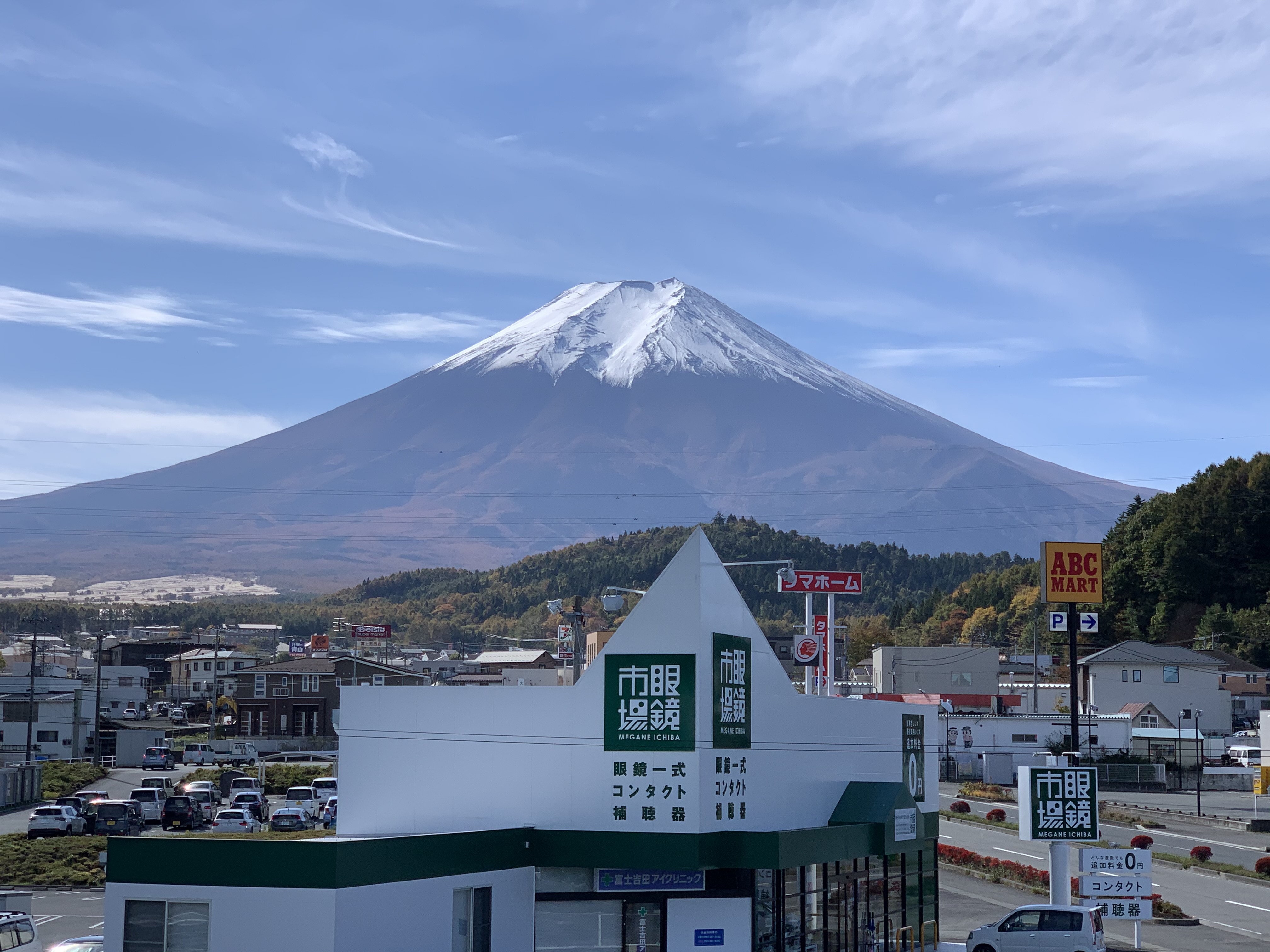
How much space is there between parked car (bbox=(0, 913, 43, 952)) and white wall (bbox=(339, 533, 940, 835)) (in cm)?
590

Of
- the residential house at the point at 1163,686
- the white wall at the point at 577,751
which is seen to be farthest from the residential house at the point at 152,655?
the white wall at the point at 577,751

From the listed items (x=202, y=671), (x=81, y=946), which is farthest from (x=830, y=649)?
(x=202, y=671)

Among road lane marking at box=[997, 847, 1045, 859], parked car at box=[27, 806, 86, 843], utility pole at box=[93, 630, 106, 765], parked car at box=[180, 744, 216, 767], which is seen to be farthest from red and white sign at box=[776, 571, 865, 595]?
utility pole at box=[93, 630, 106, 765]

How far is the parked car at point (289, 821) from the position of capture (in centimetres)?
5228

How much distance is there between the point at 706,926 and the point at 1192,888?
26421 mm

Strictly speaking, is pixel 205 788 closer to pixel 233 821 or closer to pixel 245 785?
pixel 245 785

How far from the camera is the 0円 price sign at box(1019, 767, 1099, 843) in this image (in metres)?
32.6

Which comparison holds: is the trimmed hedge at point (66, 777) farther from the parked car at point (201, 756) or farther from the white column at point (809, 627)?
the white column at point (809, 627)

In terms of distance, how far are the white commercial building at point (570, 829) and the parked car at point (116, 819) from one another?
31.1m

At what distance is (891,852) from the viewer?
96.0 ft

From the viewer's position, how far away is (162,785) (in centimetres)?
6431

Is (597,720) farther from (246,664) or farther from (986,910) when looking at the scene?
(246,664)

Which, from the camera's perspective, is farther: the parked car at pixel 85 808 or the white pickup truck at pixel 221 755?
the white pickup truck at pixel 221 755

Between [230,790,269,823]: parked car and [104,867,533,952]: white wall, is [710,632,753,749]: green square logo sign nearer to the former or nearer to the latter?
[104,867,533,952]: white wall
